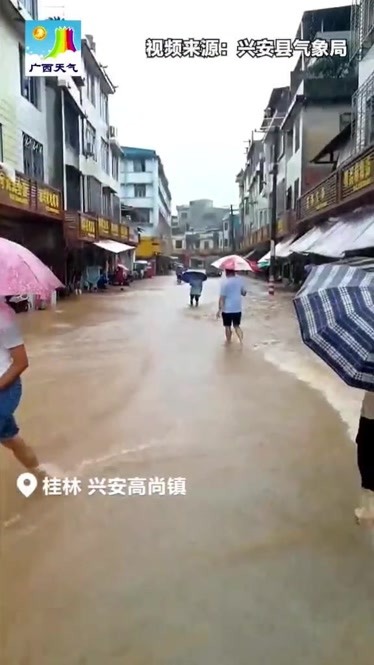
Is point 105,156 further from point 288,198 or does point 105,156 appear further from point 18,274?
point 18,274

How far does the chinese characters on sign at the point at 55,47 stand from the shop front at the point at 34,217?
6822 mm

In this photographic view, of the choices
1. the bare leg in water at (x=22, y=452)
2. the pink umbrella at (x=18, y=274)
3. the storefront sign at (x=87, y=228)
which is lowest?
the bare leg in water at (x=22, y=452)

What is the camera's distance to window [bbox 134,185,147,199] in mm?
30859

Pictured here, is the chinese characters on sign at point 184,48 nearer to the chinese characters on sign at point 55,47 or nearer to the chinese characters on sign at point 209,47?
the chinese characters on sign at point 209,47

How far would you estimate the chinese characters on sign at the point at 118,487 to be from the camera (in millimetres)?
3350

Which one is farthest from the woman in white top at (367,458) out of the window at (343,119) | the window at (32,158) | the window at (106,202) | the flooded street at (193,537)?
the window at (106,202)

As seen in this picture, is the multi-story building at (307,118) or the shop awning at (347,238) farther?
the multi-story building at (307,118)

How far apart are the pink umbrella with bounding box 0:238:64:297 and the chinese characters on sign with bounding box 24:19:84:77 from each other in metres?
2.82

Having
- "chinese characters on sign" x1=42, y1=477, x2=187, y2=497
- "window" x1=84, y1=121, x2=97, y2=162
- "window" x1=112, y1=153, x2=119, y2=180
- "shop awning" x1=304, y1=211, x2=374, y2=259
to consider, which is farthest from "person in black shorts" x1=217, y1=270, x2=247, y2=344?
"window" x1=112, y1=153, x2=119, y2=180

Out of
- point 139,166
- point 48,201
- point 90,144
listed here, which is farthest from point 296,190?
point 48,201

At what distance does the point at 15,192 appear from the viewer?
12.6 meters

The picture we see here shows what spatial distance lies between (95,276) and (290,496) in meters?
21.4

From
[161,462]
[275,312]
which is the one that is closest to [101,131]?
[275,312]

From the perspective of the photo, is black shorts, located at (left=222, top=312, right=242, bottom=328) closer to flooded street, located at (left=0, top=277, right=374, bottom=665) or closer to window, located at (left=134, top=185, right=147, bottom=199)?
flooded street, located at (left=0, top=277, right=374, bottom=665)
